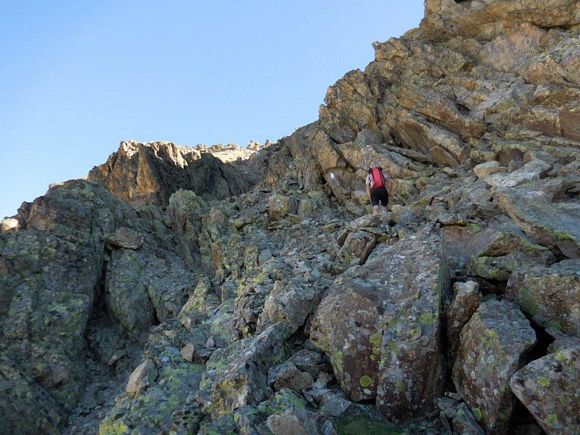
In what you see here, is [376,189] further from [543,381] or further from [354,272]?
→ [543,381]

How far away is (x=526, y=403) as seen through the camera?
7.96 meters

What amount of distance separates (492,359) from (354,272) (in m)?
5.13

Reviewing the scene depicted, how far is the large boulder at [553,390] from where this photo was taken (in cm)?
764

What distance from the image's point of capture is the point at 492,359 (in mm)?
8859

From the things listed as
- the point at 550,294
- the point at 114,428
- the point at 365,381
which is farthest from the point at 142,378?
the point at 550,294

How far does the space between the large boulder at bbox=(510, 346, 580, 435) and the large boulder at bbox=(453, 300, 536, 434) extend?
40 cm

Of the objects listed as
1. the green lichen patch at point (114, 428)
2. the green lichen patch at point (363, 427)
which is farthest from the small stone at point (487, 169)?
the green lichen patch at point (114, 428)

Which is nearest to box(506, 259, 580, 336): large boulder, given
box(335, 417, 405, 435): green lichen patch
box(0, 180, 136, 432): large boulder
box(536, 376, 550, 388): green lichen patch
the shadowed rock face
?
box(536, 376, 550, 388): green lichen patch

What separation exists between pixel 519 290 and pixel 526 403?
352 cm

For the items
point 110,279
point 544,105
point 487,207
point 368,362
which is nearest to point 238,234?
point 110,279

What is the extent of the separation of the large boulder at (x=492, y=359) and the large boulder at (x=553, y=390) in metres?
0.40

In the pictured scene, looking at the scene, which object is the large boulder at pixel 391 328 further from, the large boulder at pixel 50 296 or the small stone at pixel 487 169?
the large boulder at pixel 50 296

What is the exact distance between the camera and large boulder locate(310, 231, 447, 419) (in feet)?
31.9

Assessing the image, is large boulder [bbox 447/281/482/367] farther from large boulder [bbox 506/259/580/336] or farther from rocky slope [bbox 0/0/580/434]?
large boulder [bbox 506/259/580/336]
